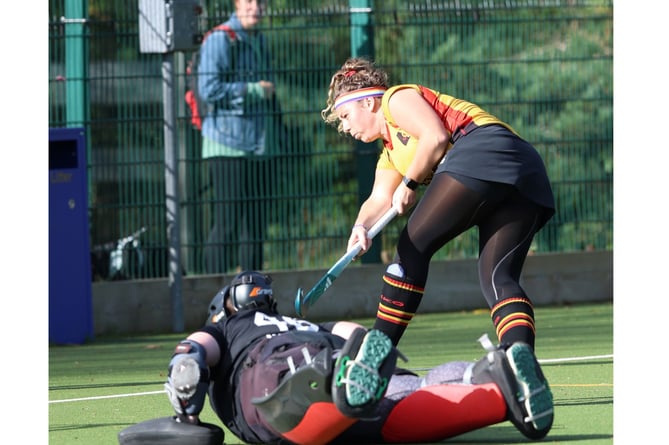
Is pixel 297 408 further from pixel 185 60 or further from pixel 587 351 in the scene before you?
pixel 185 60

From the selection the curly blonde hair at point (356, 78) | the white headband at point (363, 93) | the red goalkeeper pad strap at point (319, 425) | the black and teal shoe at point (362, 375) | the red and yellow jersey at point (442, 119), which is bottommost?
the red goalkeeper pad strap at point (319, 425)

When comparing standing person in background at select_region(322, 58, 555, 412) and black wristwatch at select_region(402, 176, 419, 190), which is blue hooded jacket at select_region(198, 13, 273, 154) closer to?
standing person in background at select_region(322, 58, 555, 412)

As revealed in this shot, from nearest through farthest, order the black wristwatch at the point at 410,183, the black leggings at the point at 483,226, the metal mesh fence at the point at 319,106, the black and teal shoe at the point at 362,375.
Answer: the black and teal shoe at the point at 362,375, the black leggings at the point at 483,226, the black wristwatch at the point at 410,183, the metal mesh fence at the point at 319,106

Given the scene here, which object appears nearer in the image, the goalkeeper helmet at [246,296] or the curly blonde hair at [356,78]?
the goalkeeper helmet at [246,296]

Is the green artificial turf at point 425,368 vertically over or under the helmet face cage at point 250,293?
under

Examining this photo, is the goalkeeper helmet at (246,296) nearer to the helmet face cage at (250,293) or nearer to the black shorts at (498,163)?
the helmet face cage at (250,293)

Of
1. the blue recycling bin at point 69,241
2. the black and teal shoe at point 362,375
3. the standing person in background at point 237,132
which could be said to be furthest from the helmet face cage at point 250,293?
the standing person in background at point 237,132

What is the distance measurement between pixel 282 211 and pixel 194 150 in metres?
0.91

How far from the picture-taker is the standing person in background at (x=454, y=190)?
19.2 ft

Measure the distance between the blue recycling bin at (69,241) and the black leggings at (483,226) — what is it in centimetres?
522

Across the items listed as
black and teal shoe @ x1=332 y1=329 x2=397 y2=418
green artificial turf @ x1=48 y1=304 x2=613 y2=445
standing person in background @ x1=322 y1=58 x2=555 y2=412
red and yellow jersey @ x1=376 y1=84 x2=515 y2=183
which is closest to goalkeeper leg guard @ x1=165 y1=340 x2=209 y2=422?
green artificial turf @ x1=48 y1=304 x2=613 y2=445

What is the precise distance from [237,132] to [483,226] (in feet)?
19.1

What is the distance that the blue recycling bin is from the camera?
1070cm
